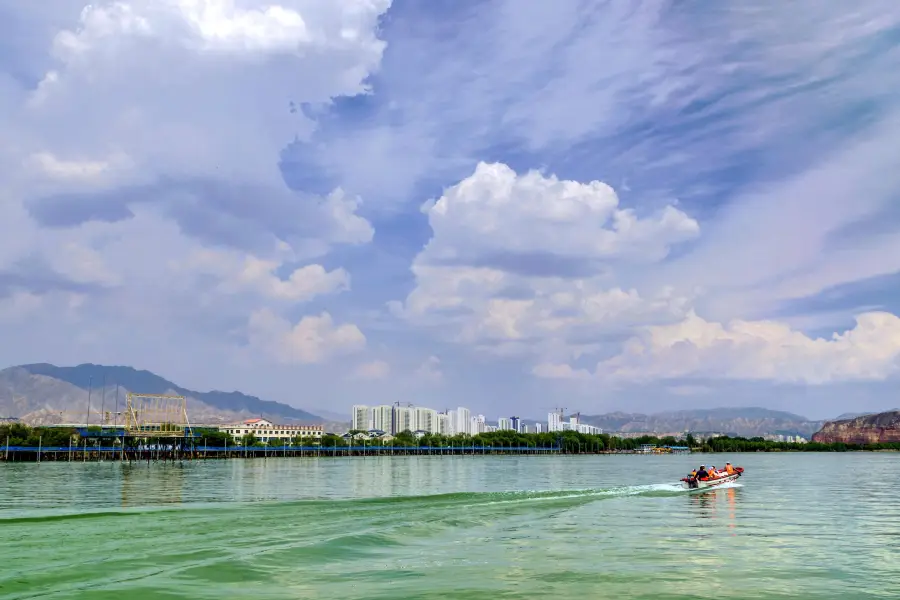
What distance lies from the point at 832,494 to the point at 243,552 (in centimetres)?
4666

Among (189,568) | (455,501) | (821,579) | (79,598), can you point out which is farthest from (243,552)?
(455,501)

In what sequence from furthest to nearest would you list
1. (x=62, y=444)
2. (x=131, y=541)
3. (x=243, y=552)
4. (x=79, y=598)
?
(x=62, y=444)
(x=131, y=541)
(x=243, y=552)
(x=79, y=598)

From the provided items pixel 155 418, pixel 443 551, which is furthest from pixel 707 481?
pixel 155 418

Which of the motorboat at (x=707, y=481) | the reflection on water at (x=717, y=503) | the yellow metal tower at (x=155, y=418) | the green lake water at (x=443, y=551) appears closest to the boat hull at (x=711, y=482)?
the motorboat at (x=707, y=481)

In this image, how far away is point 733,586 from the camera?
19375 mm

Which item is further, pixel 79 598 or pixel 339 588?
pixel 339 588

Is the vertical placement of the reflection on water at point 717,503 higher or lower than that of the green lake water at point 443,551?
lower

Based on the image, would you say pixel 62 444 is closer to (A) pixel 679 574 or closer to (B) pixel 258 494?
(B) pixel 258 494

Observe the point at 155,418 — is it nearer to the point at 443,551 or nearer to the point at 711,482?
the point at 711,482

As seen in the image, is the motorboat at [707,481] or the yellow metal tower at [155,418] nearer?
the motorboat at [707,481]

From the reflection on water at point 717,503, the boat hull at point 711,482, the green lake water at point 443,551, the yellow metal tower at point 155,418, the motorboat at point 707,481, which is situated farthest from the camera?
the yellow metal tower at point 155,418

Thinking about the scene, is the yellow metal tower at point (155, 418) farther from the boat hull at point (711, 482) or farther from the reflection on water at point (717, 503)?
the reflection on water at point (717, 503)

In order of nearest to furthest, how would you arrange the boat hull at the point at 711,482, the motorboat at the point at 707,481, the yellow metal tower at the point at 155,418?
the motorboat at the point at 707,481 < the boat hull at the point at 711,482 < the yellow metal tower at the point at 155,418

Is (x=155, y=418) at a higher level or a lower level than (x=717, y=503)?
higher
